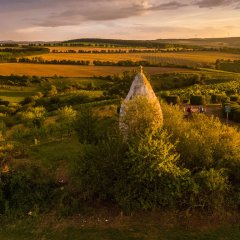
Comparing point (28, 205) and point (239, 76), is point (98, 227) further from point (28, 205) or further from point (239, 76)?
point (239, 76)

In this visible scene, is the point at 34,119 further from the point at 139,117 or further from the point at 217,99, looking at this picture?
the point at 139,117

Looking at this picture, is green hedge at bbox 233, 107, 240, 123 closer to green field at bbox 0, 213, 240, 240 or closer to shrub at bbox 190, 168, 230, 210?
shrub at bbox 190, 168, 230, 210

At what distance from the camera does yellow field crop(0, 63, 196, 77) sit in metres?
98.4

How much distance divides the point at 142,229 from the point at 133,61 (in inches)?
3720

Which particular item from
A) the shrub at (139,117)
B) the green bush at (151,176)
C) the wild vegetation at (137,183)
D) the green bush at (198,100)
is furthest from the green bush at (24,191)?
the green bush at (198,100)

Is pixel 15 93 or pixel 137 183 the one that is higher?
pixel 137 183

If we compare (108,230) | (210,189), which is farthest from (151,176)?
(108,230)

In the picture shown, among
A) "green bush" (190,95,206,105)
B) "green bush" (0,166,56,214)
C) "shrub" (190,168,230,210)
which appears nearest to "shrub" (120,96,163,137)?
"shrub" (190,168,230,210)

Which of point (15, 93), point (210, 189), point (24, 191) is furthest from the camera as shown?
point (15, 93)

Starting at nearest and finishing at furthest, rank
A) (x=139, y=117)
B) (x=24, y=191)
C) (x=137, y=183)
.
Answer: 1. (x=137, y=183)
2. (x=139, y=117)
3. (x=24, y=191)

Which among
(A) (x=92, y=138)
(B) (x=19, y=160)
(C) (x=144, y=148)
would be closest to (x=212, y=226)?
(C) (x=144, y=148)

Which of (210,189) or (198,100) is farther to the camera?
(198,100)

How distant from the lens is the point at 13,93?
86.1 metres

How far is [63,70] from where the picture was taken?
338ft
